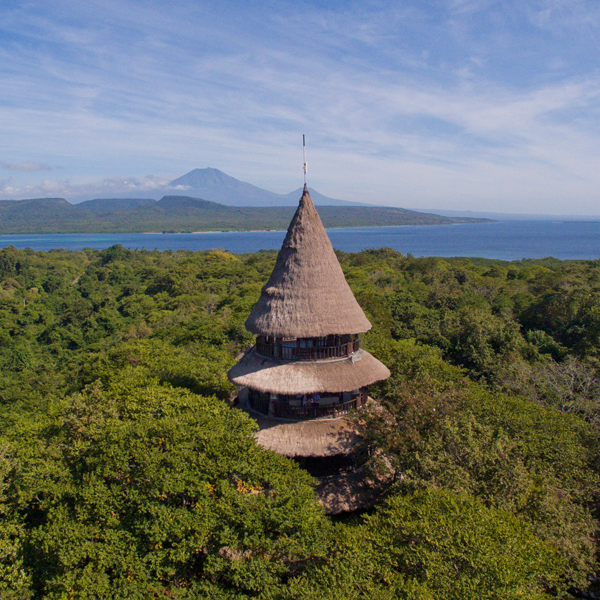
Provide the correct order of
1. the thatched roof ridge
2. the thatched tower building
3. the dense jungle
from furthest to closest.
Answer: the thatched tower building < the thatched roof ridge < the dense jungle

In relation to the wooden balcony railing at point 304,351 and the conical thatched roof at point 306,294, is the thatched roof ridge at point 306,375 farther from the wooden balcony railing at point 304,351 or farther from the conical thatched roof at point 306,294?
the conical thatched roof at point 306,294

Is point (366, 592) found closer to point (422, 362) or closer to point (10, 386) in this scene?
point (422, 362)

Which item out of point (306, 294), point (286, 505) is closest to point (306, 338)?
point (306, 294)

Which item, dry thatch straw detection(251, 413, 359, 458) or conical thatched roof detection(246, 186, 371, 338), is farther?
conical thatched roof detection(246, 186, 371, 338)

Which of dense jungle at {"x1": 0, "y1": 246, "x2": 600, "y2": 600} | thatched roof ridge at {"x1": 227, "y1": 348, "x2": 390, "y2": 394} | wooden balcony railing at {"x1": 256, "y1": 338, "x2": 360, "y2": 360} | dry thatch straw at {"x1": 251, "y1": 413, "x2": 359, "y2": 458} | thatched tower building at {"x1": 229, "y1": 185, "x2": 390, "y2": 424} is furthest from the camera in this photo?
wooden balcony railing at {"x1": 256, "y1": 338, "x2": 360, "y2": 360}

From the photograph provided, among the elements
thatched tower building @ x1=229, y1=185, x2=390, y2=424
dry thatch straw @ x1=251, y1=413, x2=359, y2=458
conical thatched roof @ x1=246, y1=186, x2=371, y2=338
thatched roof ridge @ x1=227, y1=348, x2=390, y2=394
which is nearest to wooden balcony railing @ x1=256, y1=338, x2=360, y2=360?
thatched tower building @ x1=229, y1=185, x2=390, y2=424

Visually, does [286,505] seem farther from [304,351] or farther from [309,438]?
[304,351]

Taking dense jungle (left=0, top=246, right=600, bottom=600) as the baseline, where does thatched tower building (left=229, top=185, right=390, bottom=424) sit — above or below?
above

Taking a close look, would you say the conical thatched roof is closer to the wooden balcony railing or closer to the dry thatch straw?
the wooden balcony railing
